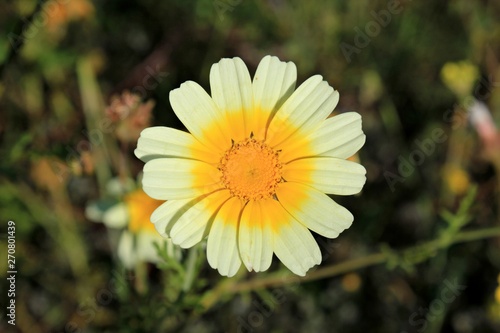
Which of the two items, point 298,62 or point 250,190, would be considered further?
point 298,62

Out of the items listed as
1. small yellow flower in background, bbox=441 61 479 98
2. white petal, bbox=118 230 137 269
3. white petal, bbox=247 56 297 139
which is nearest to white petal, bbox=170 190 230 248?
white petal, bbox=247 56 297 139

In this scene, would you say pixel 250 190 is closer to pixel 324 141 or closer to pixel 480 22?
pixel 324 141

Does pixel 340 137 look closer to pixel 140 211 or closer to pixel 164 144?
pixel 164 144

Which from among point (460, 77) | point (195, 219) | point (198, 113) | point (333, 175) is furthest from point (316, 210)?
point (460, 77)

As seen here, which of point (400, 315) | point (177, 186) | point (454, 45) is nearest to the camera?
point (177, 186)

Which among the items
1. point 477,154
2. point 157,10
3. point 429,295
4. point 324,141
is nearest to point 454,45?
point 477,154

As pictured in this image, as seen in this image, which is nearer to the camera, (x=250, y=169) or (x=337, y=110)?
(x=250, y=169)
